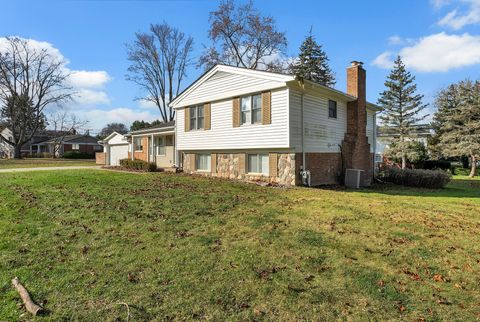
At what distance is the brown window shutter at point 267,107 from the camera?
1466 centimetres

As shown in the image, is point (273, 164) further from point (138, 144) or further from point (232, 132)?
point (138, 144)

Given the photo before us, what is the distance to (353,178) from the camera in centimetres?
1638

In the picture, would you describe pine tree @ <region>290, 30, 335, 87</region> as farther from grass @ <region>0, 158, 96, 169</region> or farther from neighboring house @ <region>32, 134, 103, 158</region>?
neighboring house @ <region>32, 134, 103, 158</region>

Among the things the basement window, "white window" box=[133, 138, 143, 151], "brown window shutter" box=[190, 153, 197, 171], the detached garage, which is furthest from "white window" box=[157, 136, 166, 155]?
the basement window

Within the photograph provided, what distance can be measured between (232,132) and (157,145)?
10389 mm

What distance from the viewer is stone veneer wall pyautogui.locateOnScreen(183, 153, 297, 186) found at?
47.2 feet

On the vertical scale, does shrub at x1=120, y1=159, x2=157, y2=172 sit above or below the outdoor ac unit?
above

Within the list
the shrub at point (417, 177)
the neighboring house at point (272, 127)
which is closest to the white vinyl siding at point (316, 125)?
the neighboring house at point (272, 127)

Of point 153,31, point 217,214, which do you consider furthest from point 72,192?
point 153,31

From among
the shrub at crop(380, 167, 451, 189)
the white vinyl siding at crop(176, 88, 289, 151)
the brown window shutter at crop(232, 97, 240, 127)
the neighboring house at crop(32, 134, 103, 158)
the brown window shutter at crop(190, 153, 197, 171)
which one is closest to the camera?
the white vinyl siding at crop(176, 88, 289, 151)

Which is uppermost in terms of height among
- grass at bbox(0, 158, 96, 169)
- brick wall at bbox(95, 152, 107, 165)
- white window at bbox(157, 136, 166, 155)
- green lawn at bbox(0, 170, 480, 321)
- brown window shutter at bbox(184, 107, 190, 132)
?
brown window shutter at bbox(184, 107, 190, 132)

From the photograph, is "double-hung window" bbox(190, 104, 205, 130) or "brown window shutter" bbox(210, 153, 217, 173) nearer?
"brown window shutter" bbox(210, 153, 217, 173)

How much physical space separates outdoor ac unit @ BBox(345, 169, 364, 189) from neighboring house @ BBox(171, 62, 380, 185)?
16.3 inches

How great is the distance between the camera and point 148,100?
46.7 m
